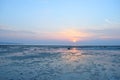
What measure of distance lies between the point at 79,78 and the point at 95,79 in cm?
123

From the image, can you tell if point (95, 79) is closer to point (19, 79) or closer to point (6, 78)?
point (19, 79)

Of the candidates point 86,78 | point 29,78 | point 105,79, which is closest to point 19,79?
point 29,78

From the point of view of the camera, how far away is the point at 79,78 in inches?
560

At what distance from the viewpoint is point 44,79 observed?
13672 millimetres

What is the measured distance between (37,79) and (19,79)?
4.29ft

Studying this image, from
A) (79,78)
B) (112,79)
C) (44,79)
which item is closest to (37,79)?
(44,79)

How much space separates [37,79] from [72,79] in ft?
8.66

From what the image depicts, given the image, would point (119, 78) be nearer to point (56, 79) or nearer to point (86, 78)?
point (86, 78)

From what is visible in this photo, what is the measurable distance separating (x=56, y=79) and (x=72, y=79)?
1217 millimetres

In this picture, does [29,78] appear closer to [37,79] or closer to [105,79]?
[37,79]

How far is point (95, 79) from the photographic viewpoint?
1386 cm

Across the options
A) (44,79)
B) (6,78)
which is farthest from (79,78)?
(6,78)

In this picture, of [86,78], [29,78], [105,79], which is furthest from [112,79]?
[29,78]

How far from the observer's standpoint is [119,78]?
1418 centimetres
